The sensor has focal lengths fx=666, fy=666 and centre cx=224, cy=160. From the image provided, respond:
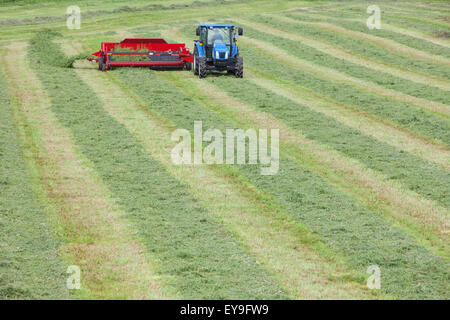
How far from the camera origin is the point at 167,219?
12062mm

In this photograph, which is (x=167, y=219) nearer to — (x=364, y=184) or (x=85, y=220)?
(x=85, y=220)

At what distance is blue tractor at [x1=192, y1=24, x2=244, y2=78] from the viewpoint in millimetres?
26516

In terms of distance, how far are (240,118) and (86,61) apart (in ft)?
42.0

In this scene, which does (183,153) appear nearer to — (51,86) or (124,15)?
(51,86)

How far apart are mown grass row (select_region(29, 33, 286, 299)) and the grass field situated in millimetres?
38

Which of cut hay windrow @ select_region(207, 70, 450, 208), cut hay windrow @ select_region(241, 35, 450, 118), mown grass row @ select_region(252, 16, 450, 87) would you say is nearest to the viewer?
cut hay windrow @ select_region(207, 70, 450, 208)

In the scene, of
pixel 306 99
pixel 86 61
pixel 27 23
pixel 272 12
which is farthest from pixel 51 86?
pixel 272 12

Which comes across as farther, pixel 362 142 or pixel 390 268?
pixel 362 142

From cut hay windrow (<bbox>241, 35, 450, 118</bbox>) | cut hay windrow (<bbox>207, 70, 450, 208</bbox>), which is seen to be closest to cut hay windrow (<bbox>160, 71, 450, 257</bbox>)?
cut hay windrow (<bbox>207, 70, 450, 208</bbox>)

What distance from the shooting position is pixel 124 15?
147 ft

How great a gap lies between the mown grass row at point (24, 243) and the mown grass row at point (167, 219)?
1.51 meters

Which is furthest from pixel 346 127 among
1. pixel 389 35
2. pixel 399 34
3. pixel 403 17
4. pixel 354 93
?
pixel 403 17

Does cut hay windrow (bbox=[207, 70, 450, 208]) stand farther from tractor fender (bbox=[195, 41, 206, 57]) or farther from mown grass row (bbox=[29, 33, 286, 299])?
mown grass row (bbox=[29, 33, 286, 299])

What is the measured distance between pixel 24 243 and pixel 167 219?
2558 mm
